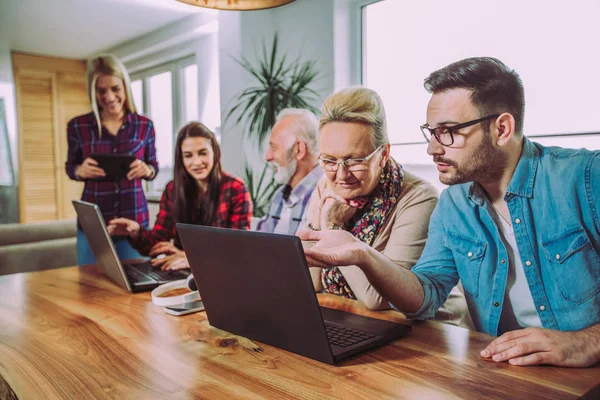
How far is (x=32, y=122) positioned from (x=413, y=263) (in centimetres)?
441

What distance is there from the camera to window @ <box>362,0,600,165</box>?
2.46m

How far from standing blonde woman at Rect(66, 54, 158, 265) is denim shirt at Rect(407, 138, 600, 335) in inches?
77.1

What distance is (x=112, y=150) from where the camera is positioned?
292 cm

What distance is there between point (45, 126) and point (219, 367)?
4632 millimetres

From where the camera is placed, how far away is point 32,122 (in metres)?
4.66

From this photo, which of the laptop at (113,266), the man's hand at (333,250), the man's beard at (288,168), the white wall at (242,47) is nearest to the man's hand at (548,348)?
the man's hand at (333,250)

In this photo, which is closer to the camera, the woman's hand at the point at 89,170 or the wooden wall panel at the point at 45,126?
the woman's hand at the point at 89,170

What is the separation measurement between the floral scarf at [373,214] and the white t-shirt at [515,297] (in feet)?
1.33

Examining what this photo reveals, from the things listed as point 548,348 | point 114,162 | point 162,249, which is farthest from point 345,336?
point 114,162

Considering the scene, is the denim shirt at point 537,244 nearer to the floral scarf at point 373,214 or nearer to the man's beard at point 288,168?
the floral scarf at point 373,214

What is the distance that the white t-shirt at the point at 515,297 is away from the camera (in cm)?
122

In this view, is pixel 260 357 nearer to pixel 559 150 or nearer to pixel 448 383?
pixel 448 383

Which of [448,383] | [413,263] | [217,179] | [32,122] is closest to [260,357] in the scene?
[448,383]

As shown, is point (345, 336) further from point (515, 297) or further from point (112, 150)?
point (112, 150)
